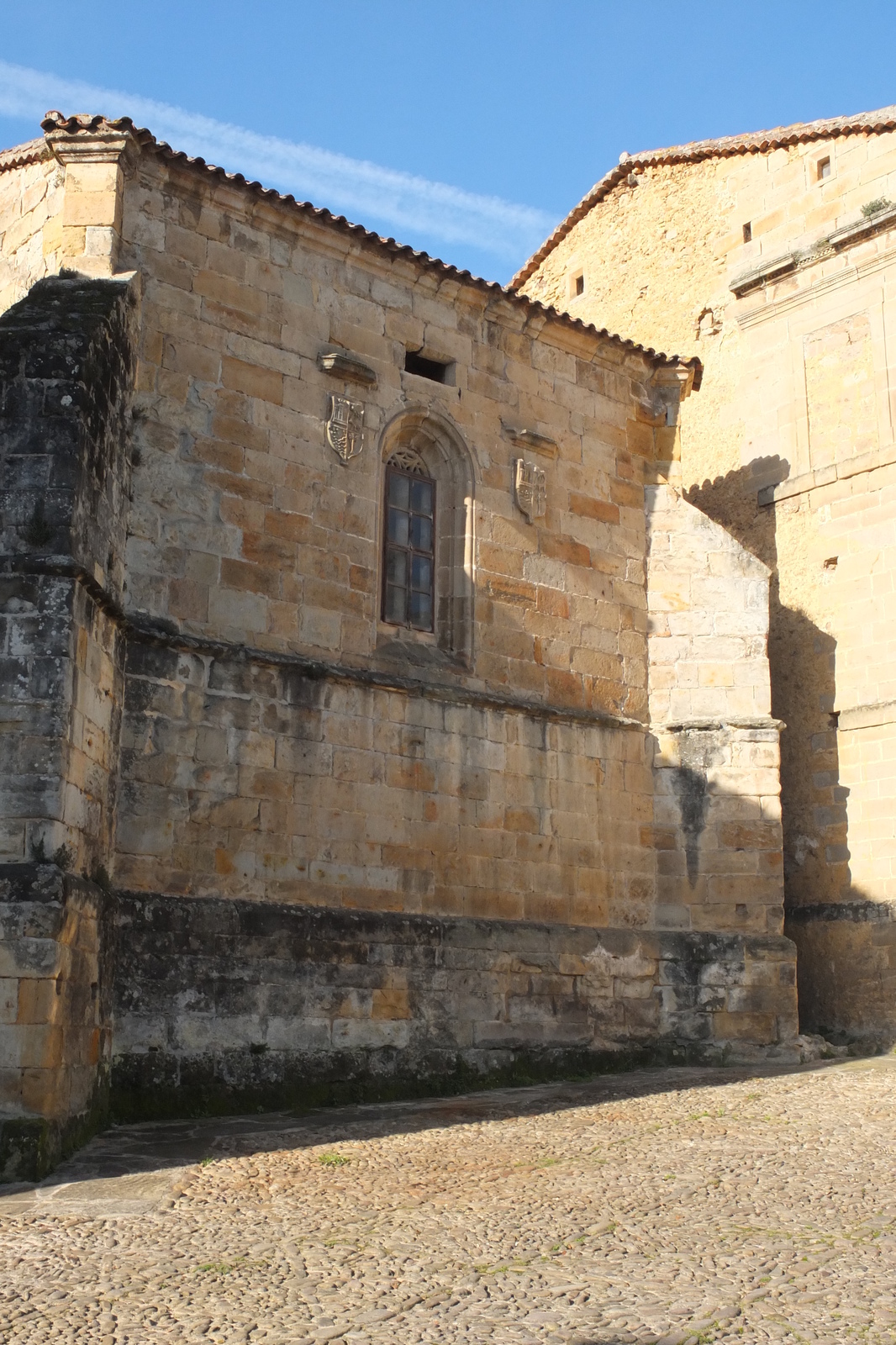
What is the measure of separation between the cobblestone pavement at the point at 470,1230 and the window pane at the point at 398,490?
4622 mm

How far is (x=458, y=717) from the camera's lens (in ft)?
33.4

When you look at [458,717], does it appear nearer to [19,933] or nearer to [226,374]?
[226,374]

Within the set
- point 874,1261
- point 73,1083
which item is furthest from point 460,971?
point 874,1261

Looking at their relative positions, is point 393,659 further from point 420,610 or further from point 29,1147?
point 29,1147

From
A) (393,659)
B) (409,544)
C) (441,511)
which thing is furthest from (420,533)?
(393,659)

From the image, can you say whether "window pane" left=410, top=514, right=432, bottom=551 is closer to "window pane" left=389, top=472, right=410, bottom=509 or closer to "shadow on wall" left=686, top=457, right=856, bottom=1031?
"window pane" left=389, top=472, right=410, bottom=509

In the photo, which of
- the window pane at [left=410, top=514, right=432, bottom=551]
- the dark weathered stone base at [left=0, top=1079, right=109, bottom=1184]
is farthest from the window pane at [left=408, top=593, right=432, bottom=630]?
the dark weathered stone base at [left=0, top=1079, right=109, bottom=1184]

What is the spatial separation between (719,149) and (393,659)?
795cm

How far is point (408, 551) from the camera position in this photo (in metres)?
10.6

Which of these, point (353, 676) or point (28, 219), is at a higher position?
point (28, 219)

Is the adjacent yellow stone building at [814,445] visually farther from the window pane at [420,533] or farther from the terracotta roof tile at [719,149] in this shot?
the window pane at [420,533]

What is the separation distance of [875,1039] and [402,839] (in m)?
4.77

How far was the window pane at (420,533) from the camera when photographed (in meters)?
10.6

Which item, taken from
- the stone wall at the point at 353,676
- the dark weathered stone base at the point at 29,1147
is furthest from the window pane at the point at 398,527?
the dark weathered stone base at the point at 29,1147
